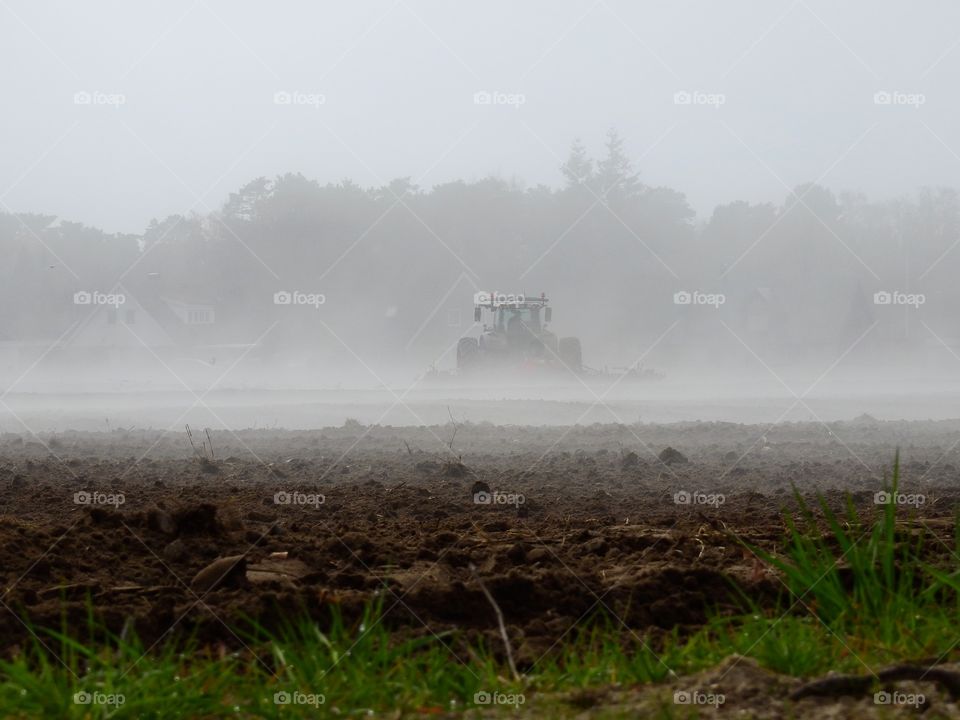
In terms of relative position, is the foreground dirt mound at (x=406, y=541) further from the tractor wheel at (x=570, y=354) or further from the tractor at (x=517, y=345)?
the tractor wheel at (x=570, y=354)

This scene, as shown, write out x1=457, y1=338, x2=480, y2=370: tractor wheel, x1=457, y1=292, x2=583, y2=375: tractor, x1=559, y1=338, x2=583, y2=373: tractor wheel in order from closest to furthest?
x1=457, y1=292, x2=583, y2=375: tractor → x1=457, y1=338, x2=480, y2=370: tractor wheel → x1=559, y1=338, x2=583, y2=373: tractor wheel

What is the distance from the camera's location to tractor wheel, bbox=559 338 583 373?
28438 millimetres

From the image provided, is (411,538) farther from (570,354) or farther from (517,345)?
(570,354)

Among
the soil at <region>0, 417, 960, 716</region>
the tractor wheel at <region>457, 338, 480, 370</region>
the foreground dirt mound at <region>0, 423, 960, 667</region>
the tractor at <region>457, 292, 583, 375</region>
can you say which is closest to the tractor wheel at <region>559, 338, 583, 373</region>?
the tractor at <region>457, 292, 583, 375</region>

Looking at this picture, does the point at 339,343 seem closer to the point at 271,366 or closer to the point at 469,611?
the point at 271,366

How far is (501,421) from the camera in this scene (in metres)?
20.6

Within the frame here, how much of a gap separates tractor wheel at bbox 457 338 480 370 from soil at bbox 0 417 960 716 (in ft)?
56.6

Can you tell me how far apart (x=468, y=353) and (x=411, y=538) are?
76.5 feet

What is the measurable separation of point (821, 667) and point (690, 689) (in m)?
0.44

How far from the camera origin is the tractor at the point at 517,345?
91.2 feet

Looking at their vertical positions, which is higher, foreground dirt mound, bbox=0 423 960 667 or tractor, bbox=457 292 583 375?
tractor, bbox=457 292 583 375

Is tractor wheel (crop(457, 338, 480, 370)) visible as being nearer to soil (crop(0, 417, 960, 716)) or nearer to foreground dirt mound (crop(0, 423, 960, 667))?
soil (crop(0, 417, 960, 716))

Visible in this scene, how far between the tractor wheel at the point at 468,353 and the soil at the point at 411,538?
56.6 feet


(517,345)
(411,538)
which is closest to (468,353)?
(517,345)
